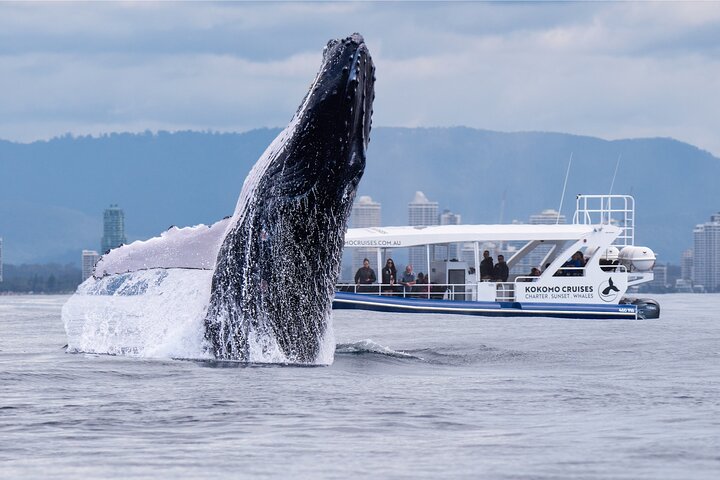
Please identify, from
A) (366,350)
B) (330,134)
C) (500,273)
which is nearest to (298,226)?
(330,134)

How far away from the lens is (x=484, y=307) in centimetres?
3116

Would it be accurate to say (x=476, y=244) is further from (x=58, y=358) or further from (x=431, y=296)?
(x=58, y=358)

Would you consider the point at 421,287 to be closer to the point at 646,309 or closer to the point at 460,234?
the point at 460,234

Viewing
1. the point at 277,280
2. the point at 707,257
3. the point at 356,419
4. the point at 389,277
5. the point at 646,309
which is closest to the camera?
the point at 356,419

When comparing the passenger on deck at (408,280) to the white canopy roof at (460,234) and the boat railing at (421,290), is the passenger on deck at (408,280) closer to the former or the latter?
the boat railing at (421,290)

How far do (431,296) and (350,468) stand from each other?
82.8 ft

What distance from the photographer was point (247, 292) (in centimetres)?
1173

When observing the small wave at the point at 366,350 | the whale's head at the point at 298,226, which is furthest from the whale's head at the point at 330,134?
the small wave at the point at 366,350

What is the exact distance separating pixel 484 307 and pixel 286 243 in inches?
789

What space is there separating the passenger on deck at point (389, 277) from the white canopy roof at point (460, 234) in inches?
24.9

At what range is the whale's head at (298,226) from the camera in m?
10.8

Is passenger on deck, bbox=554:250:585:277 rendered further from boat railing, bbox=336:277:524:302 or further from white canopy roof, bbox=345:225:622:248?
boat railing, bbox=336:277:524:302

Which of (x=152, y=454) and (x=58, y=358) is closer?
(x=152, y=454)

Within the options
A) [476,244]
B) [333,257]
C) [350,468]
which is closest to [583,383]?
[333,257]
